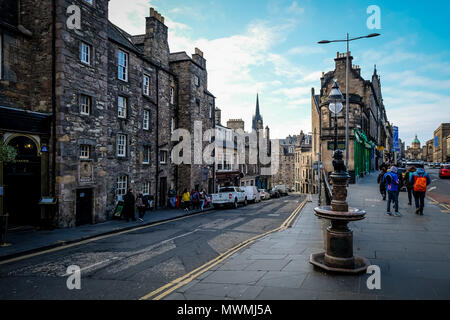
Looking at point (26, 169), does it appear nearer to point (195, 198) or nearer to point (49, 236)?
point (49, 236)

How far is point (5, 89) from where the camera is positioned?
42.2ft

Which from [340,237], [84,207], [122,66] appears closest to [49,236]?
[84,207]

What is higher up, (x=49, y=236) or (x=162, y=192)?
(x=162, y=192)

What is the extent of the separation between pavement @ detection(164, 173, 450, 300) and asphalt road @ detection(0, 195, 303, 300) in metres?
1.17

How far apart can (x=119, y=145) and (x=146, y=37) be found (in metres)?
9.32

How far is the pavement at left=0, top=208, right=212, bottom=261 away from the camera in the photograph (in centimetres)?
958

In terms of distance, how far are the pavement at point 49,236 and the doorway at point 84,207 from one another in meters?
0.53

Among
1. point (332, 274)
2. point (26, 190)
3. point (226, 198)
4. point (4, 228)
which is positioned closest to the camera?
point (332, 274)

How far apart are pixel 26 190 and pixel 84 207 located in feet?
8.82

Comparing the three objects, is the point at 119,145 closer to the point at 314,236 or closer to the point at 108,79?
the point at 108,79

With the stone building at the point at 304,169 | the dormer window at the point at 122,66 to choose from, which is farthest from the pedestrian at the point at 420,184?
the stone building at the point at 304,169

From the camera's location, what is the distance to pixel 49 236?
1173cm

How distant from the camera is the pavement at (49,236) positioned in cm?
958
